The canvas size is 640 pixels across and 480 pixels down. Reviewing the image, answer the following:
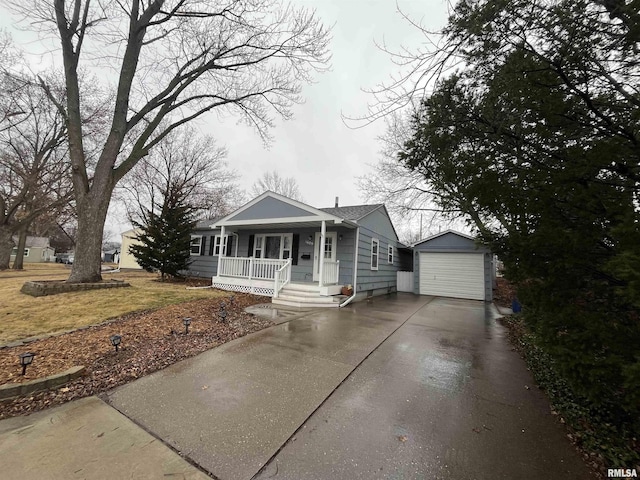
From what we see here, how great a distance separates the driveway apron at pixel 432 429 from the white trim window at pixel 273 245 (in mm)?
7583

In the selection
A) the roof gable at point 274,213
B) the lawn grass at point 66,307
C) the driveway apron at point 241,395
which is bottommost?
the driveway apron at point 241,395

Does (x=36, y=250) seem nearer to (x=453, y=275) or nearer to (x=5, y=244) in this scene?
(x=5, y=244)

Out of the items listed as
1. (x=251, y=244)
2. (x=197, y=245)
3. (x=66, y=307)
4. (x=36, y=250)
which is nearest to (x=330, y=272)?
(x=251, y=244)

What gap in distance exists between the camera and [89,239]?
26.5ft

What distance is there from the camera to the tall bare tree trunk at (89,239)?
792cm

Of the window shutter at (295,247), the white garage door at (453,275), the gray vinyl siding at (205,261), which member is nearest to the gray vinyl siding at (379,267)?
the white garage door at (453,275)

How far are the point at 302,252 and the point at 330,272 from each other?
74.5 inches

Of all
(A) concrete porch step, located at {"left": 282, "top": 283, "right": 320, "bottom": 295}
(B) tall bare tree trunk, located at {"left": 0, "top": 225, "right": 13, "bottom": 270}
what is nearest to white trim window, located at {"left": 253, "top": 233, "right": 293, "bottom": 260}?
(A) concrete porch step, located at {"left": 282, "top": 283, "right": 320, "bottom": 295}

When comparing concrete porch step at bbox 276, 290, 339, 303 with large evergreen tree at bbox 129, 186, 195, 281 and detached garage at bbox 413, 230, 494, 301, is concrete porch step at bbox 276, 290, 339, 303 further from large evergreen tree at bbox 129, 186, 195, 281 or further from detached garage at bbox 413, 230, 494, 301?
detached garage at bbox 413, 230, 494, 301

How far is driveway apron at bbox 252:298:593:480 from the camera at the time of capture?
180cm

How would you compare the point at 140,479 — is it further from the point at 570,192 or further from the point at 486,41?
the point at 486,41

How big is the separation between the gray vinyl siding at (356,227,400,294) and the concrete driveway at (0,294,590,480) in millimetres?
6238

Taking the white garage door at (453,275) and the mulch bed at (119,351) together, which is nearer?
the mulch bed at (119,351)

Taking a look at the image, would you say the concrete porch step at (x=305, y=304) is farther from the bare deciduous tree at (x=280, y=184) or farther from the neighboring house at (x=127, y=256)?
the neighboring house at (x=127, y=256)
